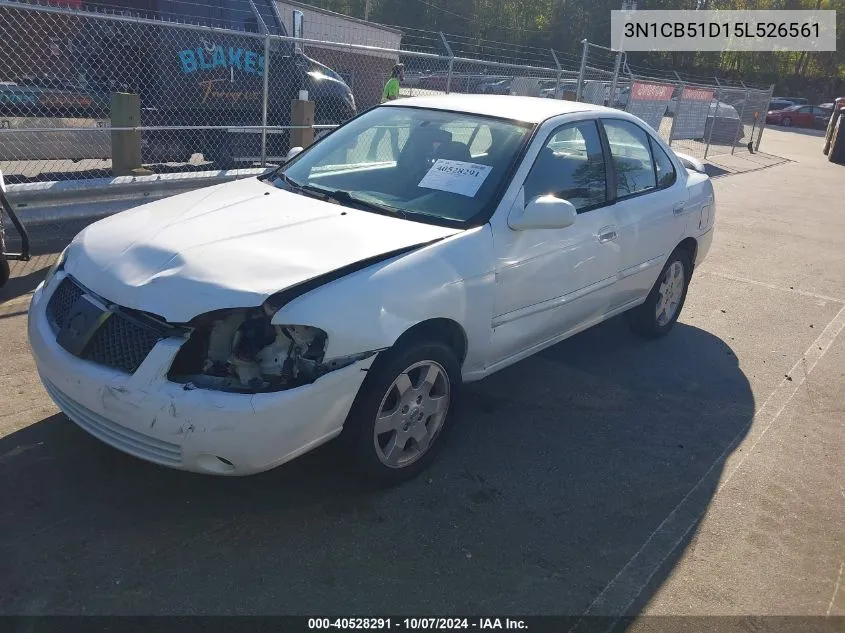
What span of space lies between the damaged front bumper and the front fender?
0.48 ft

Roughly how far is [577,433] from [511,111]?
6.28ft

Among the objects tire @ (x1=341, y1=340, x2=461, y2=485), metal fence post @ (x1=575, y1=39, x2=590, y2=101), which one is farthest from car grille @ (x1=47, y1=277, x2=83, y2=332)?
metal fence post @ (x1=575, y1=39, x2=590, y2=101)

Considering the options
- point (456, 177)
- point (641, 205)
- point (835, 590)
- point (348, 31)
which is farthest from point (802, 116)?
point (835, 590)

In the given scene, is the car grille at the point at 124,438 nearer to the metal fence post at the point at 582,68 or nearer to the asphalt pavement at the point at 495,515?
the asphalt pavement at the point at 495,515

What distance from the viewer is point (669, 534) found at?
11.0ft

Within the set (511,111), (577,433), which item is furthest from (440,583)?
(511,111)

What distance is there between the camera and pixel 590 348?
5504 mm

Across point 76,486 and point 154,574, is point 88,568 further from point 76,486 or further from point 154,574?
point 76,486

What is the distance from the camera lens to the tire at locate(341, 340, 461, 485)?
3.14 metres

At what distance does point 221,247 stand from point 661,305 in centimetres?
364

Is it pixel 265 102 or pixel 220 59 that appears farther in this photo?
pixel 220 59

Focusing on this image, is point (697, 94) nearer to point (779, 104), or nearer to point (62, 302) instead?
point (62, 302)

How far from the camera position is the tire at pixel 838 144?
23031mm

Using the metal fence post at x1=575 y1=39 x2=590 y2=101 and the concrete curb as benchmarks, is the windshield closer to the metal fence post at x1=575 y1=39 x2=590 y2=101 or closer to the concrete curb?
the concrete curb
